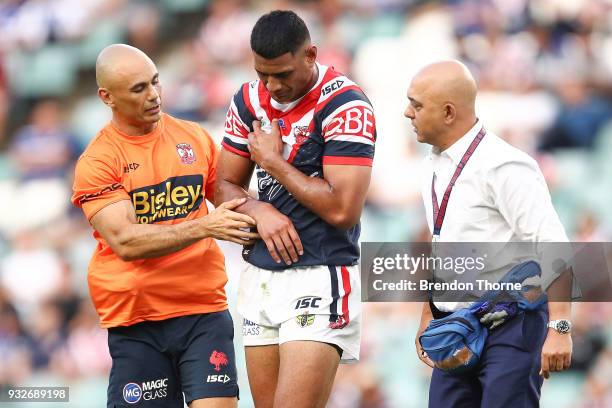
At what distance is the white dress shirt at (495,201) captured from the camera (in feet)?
14.1

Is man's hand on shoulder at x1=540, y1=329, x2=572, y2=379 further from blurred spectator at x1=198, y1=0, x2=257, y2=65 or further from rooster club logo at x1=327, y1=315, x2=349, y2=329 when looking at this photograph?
blurred spectator at x1=198, y1=0, x2=257, y2=65

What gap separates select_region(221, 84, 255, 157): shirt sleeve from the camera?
4961mm

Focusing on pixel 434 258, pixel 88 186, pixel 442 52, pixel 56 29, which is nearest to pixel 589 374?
pixel 442 52

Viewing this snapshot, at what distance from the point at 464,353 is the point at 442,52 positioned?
5164 mm

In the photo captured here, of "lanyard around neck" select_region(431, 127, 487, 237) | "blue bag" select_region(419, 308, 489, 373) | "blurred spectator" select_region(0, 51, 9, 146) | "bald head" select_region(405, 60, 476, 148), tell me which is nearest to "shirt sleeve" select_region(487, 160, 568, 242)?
"lanyard around neck" select_region(431, 127, 487, 237)

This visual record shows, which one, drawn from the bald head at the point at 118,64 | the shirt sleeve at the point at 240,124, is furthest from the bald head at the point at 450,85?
the bald head at the point at 118,64

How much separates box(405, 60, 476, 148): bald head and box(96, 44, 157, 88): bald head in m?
1.43

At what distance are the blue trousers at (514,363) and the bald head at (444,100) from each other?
87 cm

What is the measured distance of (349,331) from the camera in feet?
15.7

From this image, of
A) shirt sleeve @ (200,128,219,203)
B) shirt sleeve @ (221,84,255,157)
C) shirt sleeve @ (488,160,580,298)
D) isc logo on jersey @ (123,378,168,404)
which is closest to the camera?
shirt sleeve @ (488,160,580,298)

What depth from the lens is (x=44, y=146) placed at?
382 inches

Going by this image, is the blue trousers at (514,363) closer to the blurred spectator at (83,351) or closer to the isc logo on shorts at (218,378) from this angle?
the isc logo on shorts at (218,378)

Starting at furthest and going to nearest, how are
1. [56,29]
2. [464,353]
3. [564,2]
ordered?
[56,29], [564,2], [464,353]

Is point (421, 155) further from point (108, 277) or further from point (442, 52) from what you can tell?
point (108, 277)
